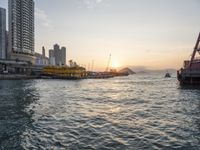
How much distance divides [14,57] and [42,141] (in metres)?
189

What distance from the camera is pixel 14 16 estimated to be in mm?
193875

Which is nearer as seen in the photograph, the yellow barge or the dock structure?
the dock structure

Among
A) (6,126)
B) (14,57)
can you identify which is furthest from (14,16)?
(6,126)

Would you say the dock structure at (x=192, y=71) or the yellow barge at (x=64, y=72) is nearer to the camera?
the dock structure at (x=192, y=71)

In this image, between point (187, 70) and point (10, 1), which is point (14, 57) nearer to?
point (10, 1)

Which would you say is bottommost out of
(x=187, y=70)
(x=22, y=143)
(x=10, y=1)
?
(x=22, y=143)

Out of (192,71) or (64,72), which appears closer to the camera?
(192,71)

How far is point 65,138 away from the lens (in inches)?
652

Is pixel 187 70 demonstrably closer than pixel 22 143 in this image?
No

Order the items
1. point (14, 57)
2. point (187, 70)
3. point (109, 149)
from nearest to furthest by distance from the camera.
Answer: point (109, 149) < point (187, 70) < point (14, 57)

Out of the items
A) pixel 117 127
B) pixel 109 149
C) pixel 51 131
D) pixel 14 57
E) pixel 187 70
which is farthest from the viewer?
pixel 14 57

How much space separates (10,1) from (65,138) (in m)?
203

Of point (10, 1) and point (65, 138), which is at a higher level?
point (10, 1)

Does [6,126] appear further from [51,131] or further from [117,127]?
[117,127]
